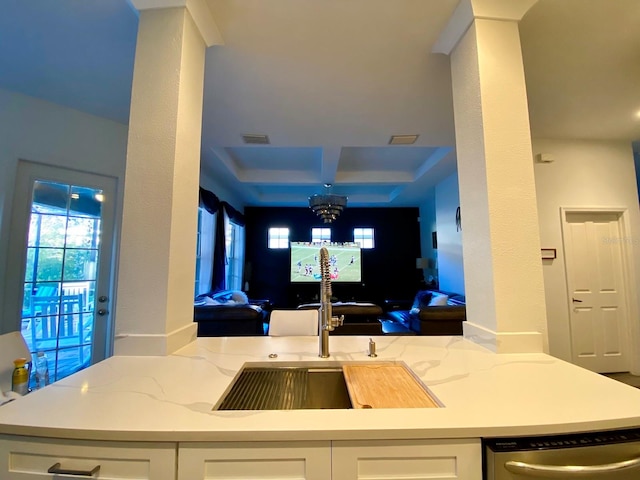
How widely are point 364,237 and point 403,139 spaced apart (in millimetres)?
3829

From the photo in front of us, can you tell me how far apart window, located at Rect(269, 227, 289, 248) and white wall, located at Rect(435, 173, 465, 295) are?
11.2 ft

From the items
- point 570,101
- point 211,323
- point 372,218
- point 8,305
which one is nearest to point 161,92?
point 211,323

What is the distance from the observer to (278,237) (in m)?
6.68

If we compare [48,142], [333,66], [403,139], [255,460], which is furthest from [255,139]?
[255,460]

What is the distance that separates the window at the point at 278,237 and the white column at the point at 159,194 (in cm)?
524

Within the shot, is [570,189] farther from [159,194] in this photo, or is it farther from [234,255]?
[234,255]

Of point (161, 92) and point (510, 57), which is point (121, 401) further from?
point (510, 57)

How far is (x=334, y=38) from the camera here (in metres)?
1.69

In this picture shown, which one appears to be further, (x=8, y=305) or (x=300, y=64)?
(x=8, y=305)

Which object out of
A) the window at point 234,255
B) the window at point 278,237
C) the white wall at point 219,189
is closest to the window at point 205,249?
the white wall at point 219,189

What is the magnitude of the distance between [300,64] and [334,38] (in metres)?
0.31

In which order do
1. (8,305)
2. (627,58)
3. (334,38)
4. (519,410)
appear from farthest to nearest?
(8,305) → (627,58) → (334,38) → (519,410)

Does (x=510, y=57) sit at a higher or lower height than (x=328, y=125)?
lower

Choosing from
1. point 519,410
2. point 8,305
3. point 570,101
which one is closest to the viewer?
point 519,410
